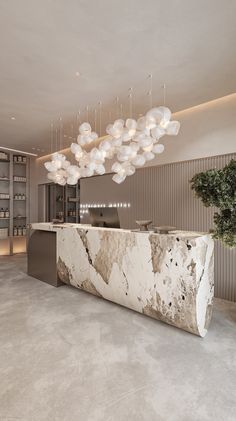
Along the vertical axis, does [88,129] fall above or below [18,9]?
below

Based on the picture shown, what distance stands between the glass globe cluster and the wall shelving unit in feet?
13.6

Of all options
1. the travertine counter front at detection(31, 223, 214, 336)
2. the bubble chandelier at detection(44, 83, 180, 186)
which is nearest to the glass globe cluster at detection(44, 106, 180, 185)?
the bubble chandelier at detection(44, 83, 180, 186)

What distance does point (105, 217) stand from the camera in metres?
3.93

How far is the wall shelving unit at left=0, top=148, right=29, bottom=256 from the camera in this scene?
7.41 meters

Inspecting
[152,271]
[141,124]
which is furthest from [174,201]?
[141,124]

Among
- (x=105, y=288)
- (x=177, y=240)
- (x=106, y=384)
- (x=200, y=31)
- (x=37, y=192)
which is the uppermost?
(x=200, y=31)

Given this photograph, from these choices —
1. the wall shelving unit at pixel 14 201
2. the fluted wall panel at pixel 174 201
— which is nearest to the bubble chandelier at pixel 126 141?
the fluted wall panel at pixel 174 201

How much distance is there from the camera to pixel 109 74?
2.99m

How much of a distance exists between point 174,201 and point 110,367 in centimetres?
295

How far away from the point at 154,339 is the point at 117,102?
3.45 metres

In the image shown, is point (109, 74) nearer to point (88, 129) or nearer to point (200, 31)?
point (88, 129)

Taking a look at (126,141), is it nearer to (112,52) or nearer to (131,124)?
(131,124)

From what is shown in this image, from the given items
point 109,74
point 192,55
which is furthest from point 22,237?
point 192,55

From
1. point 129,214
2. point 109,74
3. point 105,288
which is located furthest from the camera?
point 129,214
